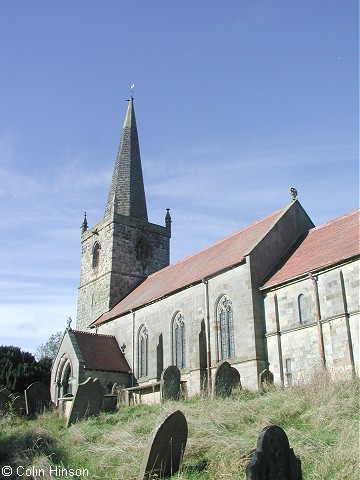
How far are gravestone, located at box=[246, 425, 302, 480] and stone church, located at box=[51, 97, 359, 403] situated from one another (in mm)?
9878

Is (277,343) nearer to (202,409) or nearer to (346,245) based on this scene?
(346,245)

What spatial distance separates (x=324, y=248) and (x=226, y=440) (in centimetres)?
1212

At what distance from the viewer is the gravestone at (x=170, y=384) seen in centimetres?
1694

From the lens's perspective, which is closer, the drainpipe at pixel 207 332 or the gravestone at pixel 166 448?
the gravestone at pixel 166 448

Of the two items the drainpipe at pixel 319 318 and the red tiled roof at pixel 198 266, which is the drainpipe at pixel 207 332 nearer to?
the red tiled roof at pixel 198 266

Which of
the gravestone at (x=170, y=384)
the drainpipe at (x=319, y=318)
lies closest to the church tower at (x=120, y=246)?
the gravestone at (x=170, y=384)

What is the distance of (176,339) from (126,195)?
16.0 metres

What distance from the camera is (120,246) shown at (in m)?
34.1

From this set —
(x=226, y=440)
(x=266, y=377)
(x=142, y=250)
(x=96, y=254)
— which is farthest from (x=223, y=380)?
(x=96, y=254)

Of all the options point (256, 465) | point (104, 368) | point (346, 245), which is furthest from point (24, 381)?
point (256, 465)

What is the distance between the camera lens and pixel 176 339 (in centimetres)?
2373

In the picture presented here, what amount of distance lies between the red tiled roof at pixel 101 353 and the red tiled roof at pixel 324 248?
34.1ft

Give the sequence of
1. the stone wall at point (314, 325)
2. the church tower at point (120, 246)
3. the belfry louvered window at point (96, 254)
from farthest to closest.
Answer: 1. the belfry louvered window at point (96, 254)
2. the church tower at point (120, 246)
3. the stone wall at point (314, 325)

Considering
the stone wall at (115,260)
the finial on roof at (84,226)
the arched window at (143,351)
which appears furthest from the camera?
the finial on roof at (84,226)
